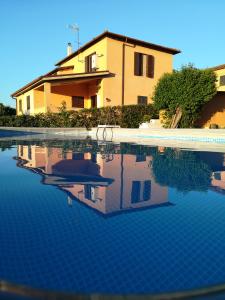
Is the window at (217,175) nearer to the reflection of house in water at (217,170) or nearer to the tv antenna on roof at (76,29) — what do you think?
the reflection of house in water at (217,170)

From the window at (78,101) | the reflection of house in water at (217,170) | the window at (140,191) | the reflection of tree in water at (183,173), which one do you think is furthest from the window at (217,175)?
the window at (78,101)

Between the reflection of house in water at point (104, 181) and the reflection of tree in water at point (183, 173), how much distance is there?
24 cm

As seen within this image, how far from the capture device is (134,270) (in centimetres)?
183

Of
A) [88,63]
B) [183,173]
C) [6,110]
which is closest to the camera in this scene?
[183,173]

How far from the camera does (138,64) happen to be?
20.2m

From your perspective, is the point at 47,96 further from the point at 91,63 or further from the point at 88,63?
the point at 88,63

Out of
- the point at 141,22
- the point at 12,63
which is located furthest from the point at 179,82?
the point at 12,63

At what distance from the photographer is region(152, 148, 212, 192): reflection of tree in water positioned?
439 cm

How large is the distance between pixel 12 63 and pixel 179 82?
1909 centimetres

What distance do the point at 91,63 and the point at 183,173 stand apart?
1724 cm

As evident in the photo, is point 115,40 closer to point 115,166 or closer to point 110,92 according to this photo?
point 110,92

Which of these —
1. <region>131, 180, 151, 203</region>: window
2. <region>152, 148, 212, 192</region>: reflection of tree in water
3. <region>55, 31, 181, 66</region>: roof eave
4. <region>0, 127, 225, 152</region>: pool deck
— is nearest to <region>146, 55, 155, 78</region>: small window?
<region>55, 31, 181, 66</region>: roof eave

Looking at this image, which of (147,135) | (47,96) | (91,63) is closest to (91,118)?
(47,96)

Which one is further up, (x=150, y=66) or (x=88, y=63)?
(x=88, y=63)
